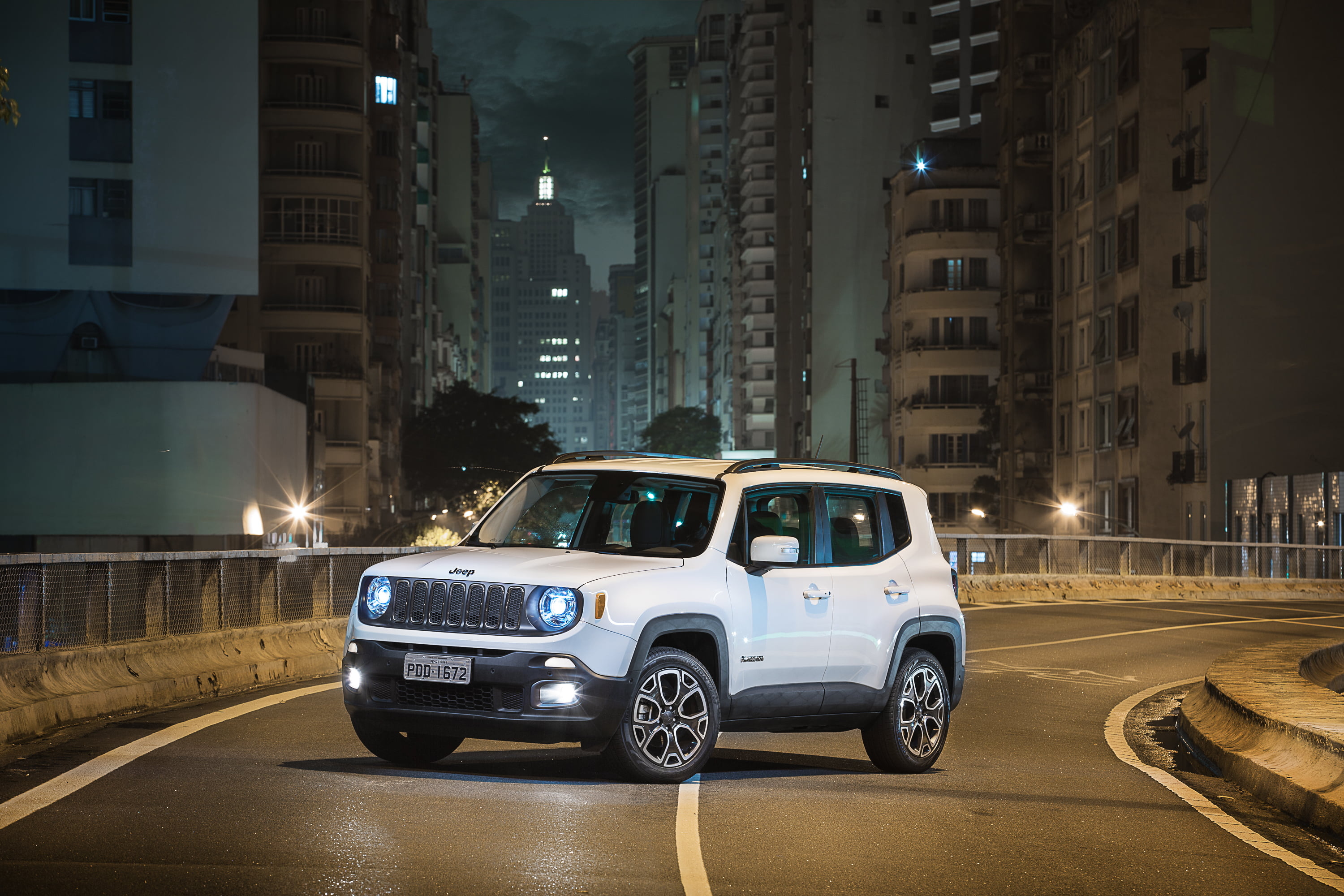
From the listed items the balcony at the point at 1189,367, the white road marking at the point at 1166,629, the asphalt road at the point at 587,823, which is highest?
the balcony at the point at 1189,367

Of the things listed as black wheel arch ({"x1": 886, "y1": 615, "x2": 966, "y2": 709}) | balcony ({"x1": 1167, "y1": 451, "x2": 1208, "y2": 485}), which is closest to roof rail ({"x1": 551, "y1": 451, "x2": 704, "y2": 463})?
black wheel arch ({"x1": 886, "y1": 615, "x2": 966, "y2": 709})

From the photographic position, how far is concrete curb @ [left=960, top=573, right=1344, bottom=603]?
35.5 meters

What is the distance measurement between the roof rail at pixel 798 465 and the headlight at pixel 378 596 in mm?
2073

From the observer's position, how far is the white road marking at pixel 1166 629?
22.7 metres

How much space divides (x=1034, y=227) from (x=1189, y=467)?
844 inches

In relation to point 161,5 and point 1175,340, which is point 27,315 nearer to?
point 161,5

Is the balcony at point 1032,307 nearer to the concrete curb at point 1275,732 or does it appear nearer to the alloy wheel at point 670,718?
the concrete curb at point 1275,732

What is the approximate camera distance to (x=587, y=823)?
827cm

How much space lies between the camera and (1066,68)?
71500 millimetres

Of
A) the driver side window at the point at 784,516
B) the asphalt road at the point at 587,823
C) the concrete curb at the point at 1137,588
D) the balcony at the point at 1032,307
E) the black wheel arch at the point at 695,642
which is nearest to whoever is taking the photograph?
the asphalt road at the point at 587,823

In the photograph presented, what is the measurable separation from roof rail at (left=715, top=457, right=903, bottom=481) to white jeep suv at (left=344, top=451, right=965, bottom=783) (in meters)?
0.02

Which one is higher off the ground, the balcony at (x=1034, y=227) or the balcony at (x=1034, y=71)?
the balcony at (x=1034, y=71)

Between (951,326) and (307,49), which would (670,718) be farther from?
(951,326)

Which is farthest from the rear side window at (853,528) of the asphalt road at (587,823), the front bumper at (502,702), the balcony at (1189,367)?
the balcony at (1189,367)
